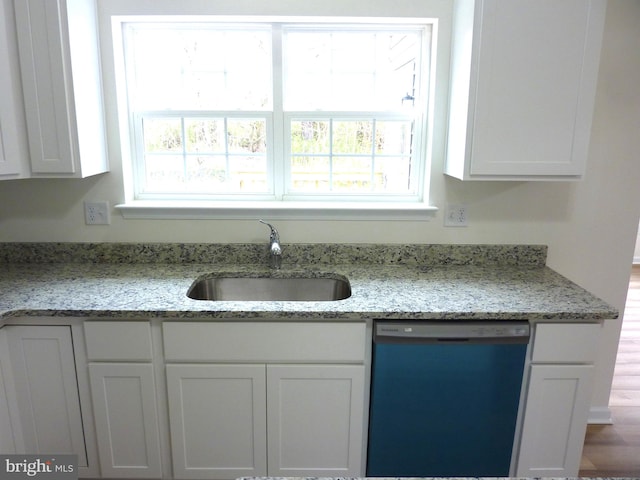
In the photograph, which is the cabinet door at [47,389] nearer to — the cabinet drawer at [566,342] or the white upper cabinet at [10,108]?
the white upper cabinet at [10,108]

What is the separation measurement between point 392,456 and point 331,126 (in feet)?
5.05

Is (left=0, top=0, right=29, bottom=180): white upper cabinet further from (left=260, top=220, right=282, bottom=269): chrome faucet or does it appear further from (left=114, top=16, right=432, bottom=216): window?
(left=260, top=220, right=282, bottom=269): chrome faucet

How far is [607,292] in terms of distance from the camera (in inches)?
88.7

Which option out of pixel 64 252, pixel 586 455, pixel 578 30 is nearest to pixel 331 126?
pixel 578 30

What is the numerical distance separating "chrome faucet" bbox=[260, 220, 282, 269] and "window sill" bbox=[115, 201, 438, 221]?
110mm

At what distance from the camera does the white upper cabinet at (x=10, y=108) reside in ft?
5.49

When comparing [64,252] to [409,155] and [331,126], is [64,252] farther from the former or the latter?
[409,155]

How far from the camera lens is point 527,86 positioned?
174cm

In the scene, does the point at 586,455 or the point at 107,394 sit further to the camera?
the point at 586,455

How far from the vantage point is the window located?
2141 millimetres

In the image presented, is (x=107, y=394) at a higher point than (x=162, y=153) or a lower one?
lower

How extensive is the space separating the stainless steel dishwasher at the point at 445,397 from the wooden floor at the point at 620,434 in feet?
2.18

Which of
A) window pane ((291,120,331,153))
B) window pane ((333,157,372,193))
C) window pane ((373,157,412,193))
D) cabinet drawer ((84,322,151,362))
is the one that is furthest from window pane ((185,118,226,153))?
cabinet drawer ((84,322,151,362))

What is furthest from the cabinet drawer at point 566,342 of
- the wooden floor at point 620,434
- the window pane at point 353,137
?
the window pane at point 353,137
